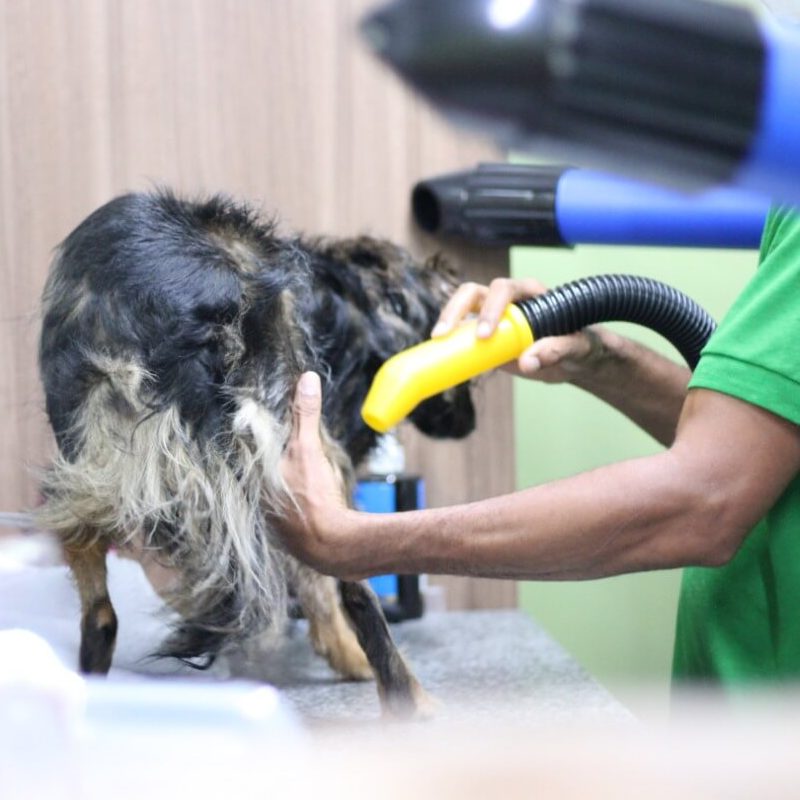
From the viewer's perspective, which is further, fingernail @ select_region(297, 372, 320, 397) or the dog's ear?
the dog's ear

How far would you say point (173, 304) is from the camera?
1008 mm

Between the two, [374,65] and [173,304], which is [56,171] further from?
[374,65]

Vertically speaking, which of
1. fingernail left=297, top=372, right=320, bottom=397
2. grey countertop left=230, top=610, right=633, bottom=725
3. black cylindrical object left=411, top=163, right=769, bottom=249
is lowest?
grey countertop left=230, top=610, right=633, bottom=725

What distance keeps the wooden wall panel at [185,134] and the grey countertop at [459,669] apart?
8.7 inches

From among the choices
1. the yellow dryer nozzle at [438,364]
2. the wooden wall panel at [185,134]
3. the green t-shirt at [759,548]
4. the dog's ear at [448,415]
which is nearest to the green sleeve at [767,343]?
the green t-shirt at [759,548]

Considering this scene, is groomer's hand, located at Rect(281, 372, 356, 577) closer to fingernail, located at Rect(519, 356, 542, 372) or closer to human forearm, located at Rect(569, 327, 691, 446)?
fingernail, located at Rect(519, 356, 542, 372)

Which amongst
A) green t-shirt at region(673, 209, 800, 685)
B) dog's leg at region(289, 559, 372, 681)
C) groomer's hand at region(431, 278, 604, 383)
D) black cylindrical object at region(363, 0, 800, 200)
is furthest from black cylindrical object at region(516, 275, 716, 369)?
black cylindrical object at region(363, 0, 800, 200)

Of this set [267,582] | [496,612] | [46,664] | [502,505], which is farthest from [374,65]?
[496,612]

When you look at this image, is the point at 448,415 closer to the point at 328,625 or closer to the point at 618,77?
the point at 328,625

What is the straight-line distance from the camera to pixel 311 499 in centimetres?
99

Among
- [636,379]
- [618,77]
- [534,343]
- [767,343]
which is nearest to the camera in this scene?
[618,77]

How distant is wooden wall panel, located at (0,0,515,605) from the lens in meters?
1.27

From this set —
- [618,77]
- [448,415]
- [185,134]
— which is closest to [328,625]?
[448,415]

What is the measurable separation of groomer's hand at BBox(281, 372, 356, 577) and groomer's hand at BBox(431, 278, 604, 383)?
0.53ft
